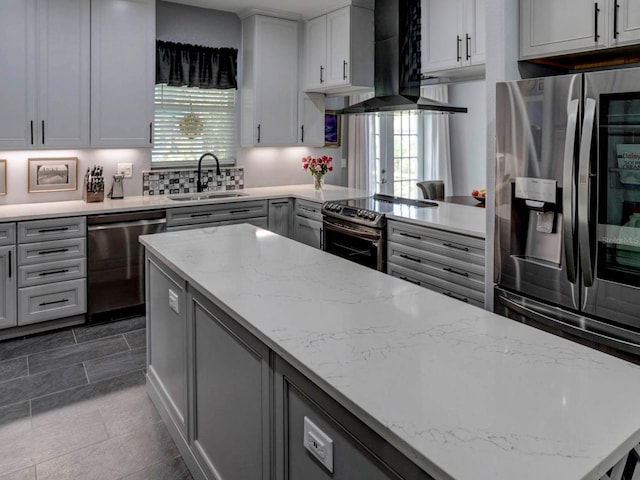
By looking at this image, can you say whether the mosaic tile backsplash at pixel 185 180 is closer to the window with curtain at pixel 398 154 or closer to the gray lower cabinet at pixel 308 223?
the gray lower cabinet at pixel 308 223

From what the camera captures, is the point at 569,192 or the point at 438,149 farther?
the point at 438,149

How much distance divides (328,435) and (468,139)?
6279 millimetres

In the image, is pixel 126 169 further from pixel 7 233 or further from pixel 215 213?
pixel 7 233

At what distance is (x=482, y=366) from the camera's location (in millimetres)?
1235

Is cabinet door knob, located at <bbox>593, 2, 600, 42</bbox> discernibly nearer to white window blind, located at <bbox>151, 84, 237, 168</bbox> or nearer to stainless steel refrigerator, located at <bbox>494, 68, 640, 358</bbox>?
stainless steel refrigerator, located at <bbox>494, 68, 640, 358</bbox>

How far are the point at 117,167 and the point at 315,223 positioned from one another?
6.27 feet

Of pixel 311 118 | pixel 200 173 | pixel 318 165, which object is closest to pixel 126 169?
pixel 200 173

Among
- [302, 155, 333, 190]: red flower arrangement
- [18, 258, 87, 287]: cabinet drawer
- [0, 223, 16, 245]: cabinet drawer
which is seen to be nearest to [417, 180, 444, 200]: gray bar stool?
[302, 155, 333, 190]: red flower arrangement

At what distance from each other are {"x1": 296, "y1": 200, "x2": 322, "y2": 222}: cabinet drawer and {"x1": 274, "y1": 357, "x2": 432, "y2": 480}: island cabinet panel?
3.29 metres

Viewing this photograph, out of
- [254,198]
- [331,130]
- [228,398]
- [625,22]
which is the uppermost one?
[331,130]

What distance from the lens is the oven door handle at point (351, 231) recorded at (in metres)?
3.80

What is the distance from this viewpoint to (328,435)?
1203mm

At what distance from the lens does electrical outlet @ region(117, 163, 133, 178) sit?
4617 mm

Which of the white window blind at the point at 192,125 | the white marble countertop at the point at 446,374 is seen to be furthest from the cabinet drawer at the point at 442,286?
the white window blind at the point at 192,125
